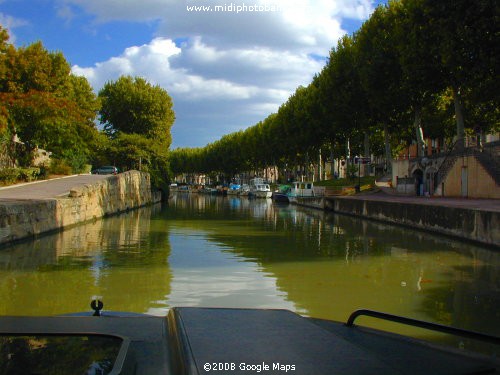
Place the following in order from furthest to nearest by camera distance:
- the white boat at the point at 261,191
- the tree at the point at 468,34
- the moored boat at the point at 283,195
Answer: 1. the white boat at the point at 261,191
2. the moored boat at the point at 283,195
3. the tree at the point at 468,34

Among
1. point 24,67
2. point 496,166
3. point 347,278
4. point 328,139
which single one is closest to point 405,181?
point 496,166

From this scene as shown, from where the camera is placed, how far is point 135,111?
236 feet

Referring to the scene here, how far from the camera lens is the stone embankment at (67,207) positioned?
17297 mm

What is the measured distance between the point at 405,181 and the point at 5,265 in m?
34.8

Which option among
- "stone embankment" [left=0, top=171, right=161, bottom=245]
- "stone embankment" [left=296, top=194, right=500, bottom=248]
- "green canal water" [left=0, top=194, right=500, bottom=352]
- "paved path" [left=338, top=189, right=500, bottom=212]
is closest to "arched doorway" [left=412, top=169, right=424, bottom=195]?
"stone embankment" [left=296, top=194, right=500, bottom=248]

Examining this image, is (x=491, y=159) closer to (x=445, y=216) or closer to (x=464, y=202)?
(x=464, y=202)

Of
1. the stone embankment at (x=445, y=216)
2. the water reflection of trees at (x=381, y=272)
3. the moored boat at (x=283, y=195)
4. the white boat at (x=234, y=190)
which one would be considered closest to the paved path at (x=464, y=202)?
the stone embankment at (x=445, y=216)

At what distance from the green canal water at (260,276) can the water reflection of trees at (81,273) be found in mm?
22

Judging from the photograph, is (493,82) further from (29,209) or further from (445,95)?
(29,209)

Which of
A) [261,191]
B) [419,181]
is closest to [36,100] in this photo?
[419,181]

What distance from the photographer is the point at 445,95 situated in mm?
46812

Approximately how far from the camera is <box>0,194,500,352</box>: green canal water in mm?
9164

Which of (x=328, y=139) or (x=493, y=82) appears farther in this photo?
(x=328, y=139)

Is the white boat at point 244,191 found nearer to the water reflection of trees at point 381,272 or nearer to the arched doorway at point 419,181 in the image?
the arched doorway at point 419,181
